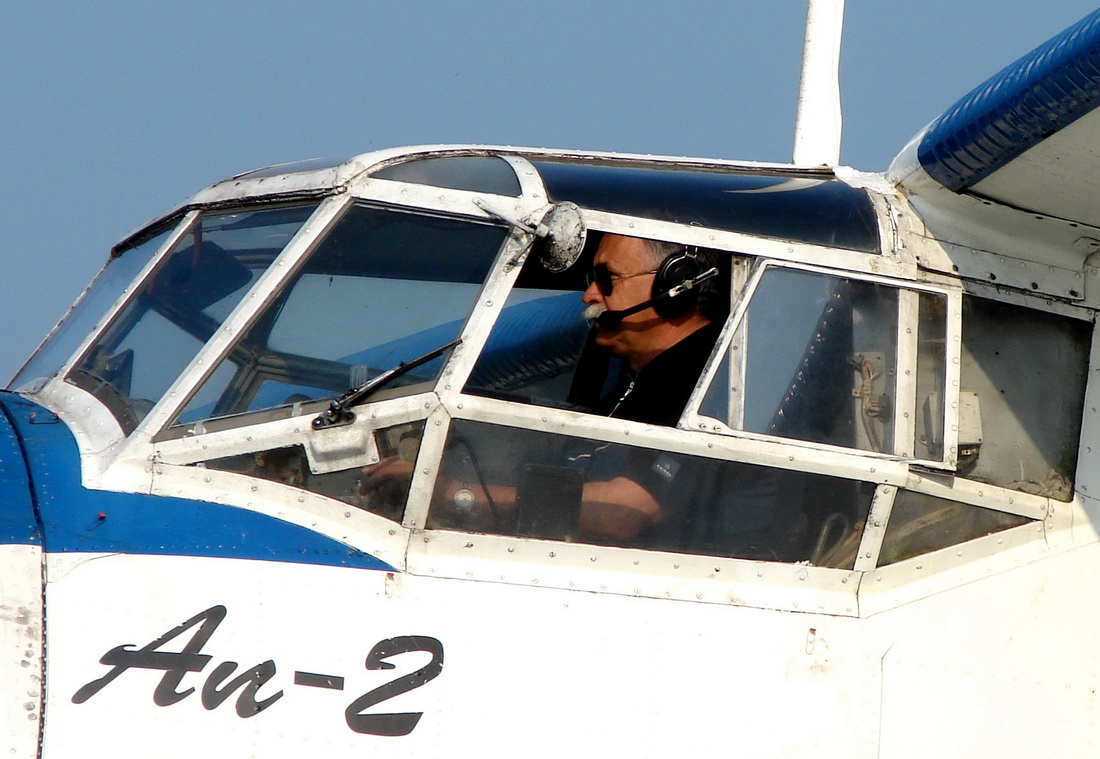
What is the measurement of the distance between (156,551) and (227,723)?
50 centimetres

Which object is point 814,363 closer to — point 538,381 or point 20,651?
point 538,381

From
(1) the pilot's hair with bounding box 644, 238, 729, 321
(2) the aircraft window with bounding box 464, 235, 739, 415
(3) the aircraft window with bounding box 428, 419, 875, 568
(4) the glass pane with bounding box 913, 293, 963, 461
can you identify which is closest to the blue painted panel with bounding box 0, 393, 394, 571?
(3) the aircraft window with bounding box 428, 419, 875, 568

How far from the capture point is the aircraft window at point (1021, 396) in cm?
423

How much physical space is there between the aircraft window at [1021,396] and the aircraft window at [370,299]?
164 centimetres

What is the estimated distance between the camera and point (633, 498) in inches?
152

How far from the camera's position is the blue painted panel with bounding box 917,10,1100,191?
3.73 metres

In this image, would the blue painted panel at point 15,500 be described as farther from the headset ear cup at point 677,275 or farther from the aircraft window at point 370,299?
the headset ear cup at point 677,275

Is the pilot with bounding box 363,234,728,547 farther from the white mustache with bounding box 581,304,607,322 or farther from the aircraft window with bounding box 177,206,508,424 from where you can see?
the aircraft window with bounding box 177,206,508,424

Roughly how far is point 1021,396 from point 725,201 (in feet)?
3.98

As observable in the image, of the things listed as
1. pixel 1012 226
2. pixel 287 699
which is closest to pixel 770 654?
pixel 287 699

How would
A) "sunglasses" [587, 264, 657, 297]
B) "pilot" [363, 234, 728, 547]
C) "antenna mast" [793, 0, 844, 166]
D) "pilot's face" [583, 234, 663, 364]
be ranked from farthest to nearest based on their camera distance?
1. "antenna mast" [793, 0, 844, 166]
2. "sunglasses" [587, 264, 657, 297]
3. "pilot's face" [583, 234, 663, 364]
4. "pilot" [363, 234, 728, 547]

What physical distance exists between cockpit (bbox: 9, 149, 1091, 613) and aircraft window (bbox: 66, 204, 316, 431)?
1 centimetres

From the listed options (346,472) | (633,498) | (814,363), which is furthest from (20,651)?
(814,363)

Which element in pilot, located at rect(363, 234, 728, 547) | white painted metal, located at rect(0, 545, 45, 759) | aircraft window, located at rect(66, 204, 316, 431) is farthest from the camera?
aircraft window, located at rect(66, 204, 316, 431)
